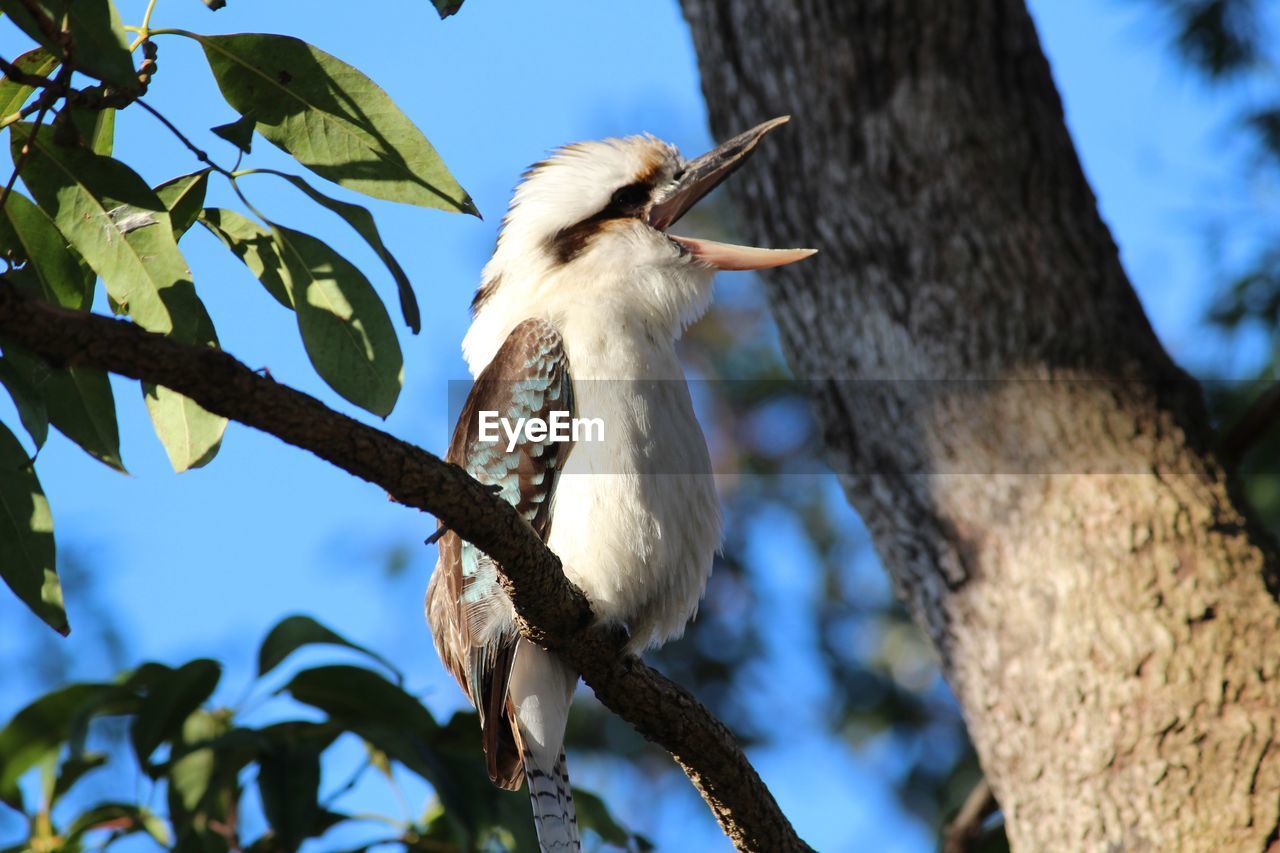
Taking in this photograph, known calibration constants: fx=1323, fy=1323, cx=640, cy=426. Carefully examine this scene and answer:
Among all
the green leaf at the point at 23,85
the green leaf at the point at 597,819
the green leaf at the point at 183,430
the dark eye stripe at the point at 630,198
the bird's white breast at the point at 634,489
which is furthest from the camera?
the dark eye stripe at the point at 630,198

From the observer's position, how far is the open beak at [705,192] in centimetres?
261

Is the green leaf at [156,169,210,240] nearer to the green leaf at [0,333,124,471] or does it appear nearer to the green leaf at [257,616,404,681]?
the green leaf at [0,333,124,471]

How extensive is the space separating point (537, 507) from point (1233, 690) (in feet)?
4.96

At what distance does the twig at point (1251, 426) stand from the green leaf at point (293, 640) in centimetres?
198

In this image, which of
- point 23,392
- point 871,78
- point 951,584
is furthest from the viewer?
point 871,78

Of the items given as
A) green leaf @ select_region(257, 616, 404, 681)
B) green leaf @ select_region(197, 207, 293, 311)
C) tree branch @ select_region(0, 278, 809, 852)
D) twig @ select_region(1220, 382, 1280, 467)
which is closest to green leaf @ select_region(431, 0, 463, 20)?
green leaf @ select_region(197, 207, 293, 311)

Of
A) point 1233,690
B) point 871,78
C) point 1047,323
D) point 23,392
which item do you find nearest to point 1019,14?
point 871,78

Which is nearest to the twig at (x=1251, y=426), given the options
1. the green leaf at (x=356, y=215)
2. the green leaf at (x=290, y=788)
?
the green leaf at (x=290, y=788)

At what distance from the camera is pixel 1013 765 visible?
2828mm

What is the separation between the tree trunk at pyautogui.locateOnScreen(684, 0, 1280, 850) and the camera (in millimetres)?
2691

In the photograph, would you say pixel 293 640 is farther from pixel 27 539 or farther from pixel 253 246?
pixel 253 246

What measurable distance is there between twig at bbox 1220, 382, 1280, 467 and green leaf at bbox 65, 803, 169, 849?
2445mm

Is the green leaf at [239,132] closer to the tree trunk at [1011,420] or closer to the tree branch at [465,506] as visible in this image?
the tree branch at [465,506]

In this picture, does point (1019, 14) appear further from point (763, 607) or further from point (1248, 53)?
point (763, 607)
